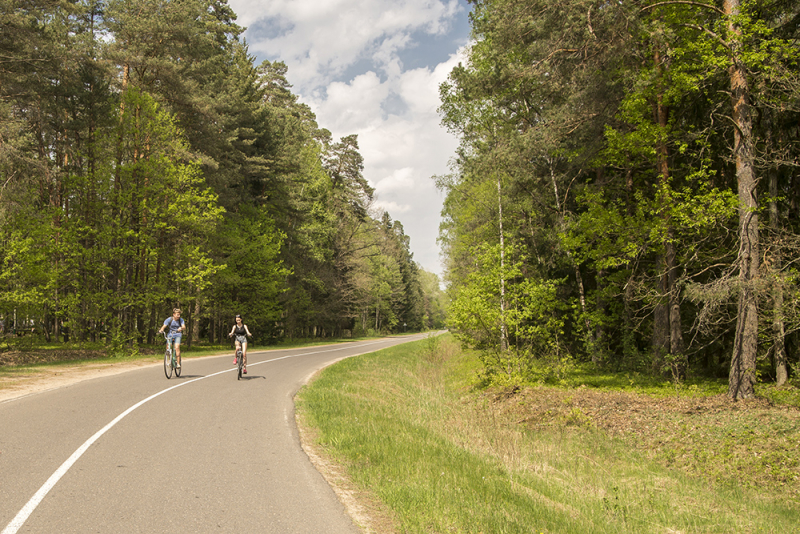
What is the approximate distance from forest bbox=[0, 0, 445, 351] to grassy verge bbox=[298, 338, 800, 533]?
15434 mm

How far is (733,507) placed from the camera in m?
6.56

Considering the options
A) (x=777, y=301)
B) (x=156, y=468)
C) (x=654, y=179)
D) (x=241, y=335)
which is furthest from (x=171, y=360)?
(x=654, y=179)

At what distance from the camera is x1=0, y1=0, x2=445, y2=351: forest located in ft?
64.6

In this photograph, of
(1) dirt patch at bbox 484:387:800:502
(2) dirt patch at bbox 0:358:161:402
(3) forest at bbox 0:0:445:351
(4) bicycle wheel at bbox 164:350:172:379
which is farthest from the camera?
(3) forest at bbox 0:0:445:351

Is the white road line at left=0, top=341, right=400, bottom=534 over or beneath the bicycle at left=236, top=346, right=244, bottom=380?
beneath

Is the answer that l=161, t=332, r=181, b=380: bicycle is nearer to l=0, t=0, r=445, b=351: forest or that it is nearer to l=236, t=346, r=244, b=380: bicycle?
l=236, t=346, r=244, b=380: bicycle

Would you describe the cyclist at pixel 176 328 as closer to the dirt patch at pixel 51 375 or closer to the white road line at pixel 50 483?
the dirt patch at pixel 51 375

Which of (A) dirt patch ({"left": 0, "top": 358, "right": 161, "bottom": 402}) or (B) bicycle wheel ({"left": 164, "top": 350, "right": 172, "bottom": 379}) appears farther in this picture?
(B) bicycle wheel ({"left": 164, "top": 350, "right": 172, "bottom": 379})

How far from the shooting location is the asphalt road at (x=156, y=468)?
4.40 m

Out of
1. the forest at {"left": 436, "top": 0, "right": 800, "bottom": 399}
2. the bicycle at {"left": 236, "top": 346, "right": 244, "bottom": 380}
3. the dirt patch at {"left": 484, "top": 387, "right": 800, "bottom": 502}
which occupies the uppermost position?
the forest at {"left": 436, "top": 0, "right": 800, "bottom": 399}

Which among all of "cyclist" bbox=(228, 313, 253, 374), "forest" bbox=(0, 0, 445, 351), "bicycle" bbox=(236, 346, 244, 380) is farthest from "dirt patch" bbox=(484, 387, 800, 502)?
"forest" bbox=(0, 0, 445, 351)

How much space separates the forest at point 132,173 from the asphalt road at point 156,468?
1279 centimetres

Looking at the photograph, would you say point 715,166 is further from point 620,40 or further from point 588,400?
point 588,400

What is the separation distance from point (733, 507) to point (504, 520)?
407cm
